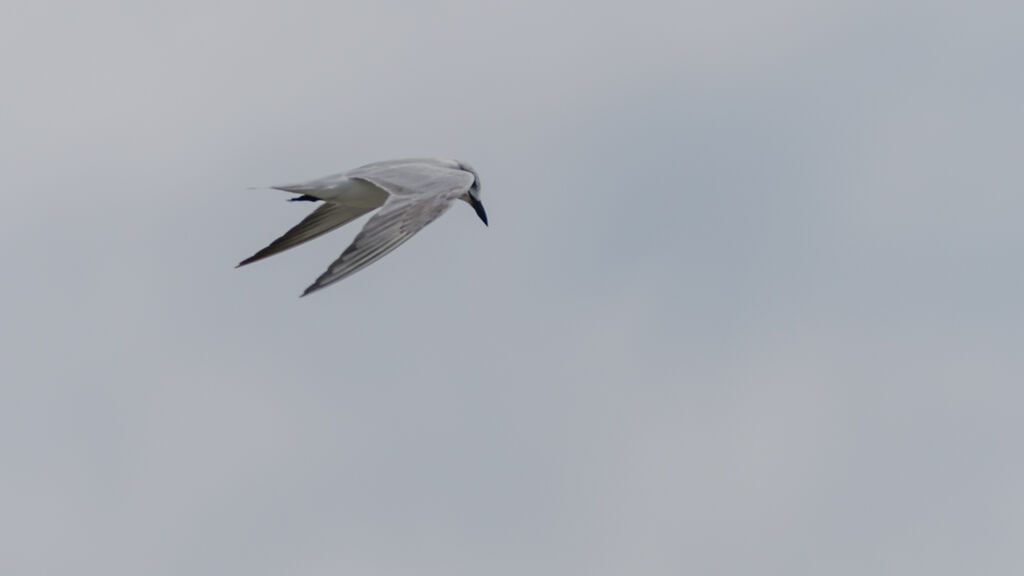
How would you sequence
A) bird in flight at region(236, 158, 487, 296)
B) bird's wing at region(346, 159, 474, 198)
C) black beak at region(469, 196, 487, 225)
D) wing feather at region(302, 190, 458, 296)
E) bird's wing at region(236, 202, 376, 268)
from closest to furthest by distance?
wing feather at region(302, 190, 458, 296) < bird in flight at region(236, 158, 487, 296) < bird's wing at region(346, 159, 474, 198) < bird's wing at region(236, 202, 376, 268) < black beak at region(469, 196, 487, 225)

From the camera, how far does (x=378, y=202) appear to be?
25.5 metres

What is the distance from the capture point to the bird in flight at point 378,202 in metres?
20.0

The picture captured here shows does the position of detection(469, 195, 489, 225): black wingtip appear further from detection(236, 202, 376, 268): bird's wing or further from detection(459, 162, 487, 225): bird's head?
detection(236, 202, 376, 268): bird's wing

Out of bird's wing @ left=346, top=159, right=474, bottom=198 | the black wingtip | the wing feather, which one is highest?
bird's wing @ left=346, top=159, right=474, bottom=198

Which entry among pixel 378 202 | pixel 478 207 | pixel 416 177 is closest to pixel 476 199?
pixel 478 207

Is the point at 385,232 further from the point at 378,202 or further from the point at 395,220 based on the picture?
the point at 378,202

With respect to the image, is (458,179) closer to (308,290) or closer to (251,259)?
(251,259)

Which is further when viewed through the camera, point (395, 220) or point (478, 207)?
point (478, 207)

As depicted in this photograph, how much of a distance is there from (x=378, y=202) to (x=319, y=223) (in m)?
0.86

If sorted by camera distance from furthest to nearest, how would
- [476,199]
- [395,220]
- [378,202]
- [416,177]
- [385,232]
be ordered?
[476,199] → [378,202] → [416,177] → [395,220] → [385,232]

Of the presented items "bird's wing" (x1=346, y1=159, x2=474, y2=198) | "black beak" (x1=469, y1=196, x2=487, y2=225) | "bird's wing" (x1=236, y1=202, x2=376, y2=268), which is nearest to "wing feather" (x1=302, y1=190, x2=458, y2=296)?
"bird's wing" (x1=346, y1=159, x2=474, y2=198)

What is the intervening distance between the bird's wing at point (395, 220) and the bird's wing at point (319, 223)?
81.3 inches

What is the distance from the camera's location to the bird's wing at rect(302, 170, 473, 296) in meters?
19.7

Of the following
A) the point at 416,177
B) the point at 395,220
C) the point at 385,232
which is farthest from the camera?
the point at 416,177
